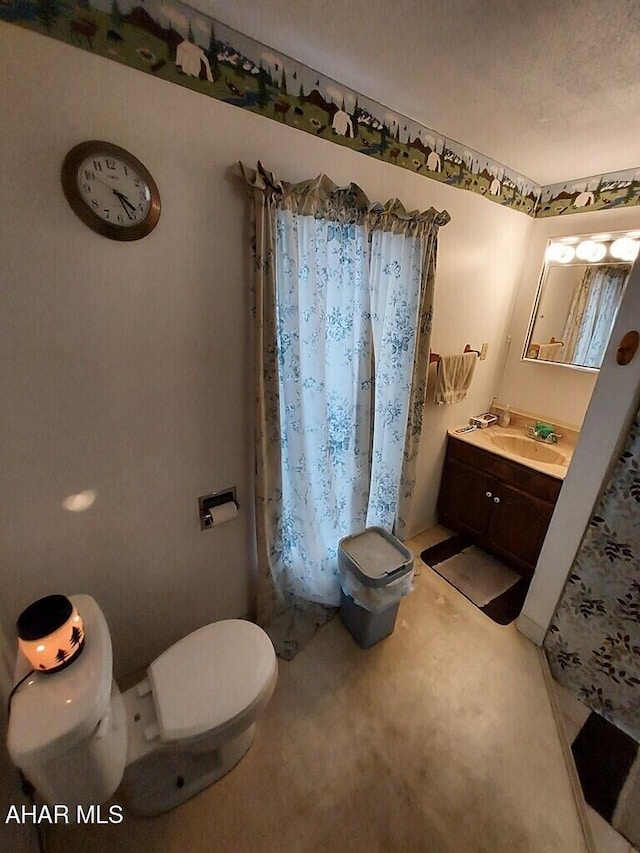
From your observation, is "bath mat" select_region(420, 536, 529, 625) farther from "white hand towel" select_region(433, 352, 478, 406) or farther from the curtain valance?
the curtain valance

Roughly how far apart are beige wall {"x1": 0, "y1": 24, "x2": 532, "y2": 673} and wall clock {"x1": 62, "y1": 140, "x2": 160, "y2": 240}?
0.11 feet

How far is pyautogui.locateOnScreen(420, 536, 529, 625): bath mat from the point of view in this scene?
76.0 inches

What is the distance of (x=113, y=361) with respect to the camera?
108 cm

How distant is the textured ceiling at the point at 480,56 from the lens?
91cm

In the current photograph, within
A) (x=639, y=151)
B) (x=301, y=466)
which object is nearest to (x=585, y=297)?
(x=639, y=151)

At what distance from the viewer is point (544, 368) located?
7.29 ft

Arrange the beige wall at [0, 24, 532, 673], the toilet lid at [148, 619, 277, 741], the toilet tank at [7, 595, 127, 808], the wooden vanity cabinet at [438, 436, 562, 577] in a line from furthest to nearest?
the wooden vanity cabinet at [438, 436, 562, 577], the toilet lid at [148, 619, 277, 741], the beige wall at [0, 24, 532, 673], the toilet tank at [7, 595, 127, 808]

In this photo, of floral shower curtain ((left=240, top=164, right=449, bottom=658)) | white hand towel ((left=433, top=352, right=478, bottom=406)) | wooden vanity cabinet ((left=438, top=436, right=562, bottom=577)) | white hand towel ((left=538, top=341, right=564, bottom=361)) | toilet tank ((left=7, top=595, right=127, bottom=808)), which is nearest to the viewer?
toilet tank ((left=7, top=595, right=127, bottom=808))

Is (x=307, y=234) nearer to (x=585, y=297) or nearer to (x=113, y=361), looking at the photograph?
(x=113, y=361)

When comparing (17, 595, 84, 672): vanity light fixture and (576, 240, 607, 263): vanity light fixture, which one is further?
(576, 240, 607, 263): vanity light fixture

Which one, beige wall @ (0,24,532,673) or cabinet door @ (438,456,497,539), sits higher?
beige wall @ (0,24,532,673)

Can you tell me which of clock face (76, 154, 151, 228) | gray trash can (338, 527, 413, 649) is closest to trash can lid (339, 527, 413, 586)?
gray trash can (338, 527, 413, 649)

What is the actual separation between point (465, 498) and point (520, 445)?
522mm

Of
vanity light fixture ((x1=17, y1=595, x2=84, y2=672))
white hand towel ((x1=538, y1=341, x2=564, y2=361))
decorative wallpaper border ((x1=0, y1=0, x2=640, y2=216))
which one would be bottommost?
vanity light fixture ((x1=17, y1=595, x2=84, y2=672))
